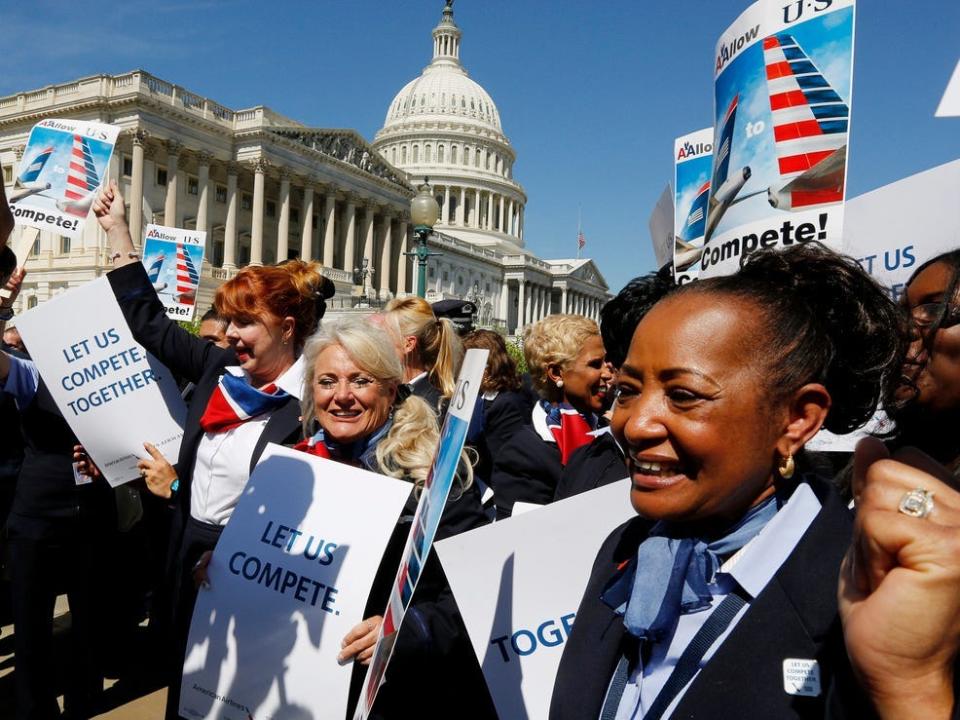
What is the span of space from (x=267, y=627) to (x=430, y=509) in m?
0.96

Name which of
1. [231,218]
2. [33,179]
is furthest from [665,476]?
[231,218]

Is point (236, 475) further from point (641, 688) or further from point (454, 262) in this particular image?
point (454, 262)

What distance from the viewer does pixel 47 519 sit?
3.71 m

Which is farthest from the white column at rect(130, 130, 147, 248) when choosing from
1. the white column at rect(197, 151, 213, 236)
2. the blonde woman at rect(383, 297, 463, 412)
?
the blonde woman at rect(383, 297, 463, 412)

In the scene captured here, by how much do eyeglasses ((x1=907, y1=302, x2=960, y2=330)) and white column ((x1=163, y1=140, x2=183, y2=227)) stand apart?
4539 centimetres

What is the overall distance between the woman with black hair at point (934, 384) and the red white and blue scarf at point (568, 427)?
1706mm

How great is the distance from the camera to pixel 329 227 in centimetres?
5462

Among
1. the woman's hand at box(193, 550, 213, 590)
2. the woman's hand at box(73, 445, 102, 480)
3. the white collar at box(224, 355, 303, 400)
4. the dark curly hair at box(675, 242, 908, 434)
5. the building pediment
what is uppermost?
the building pediment

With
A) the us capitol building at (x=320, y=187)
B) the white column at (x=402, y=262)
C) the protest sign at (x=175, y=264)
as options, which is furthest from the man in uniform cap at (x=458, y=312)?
the white column at (x=402, y=262)

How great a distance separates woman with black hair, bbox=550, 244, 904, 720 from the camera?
120 centimetres

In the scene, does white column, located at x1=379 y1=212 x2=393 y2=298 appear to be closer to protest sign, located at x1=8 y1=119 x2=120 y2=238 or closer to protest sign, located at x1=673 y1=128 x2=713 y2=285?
protest sign, located at x1=8 y1=119 x2=120 y2=238

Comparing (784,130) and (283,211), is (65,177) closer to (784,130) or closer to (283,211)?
(784,130)

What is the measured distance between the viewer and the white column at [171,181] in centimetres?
4331

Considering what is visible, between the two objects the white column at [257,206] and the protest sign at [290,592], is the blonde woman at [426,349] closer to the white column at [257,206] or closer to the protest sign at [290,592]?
the protest sign at [290,592]
